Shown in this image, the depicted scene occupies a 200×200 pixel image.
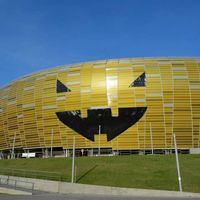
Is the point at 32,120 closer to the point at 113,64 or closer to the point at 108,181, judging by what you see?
the point at 113,64

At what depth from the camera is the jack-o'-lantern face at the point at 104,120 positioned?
53.9 meters

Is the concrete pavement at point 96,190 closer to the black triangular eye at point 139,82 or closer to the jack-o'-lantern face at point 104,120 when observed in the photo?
the jack-o'-lantern face at point 104,120

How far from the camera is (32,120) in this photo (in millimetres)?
59219

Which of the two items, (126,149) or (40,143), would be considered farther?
(40,143)

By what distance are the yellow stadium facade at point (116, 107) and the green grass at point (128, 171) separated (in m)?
15.6

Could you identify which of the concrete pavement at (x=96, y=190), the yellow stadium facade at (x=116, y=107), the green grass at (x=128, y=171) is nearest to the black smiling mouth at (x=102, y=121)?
the yellow stadium facade at (x=116, y=107)

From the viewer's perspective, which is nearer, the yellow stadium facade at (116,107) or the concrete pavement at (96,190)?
Answer: the concrete pavement at (96,190)

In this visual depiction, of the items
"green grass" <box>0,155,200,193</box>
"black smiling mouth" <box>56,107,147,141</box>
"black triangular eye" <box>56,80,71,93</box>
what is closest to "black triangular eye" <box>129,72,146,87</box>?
"black smiling mouth" <box>56,107,147,141</box>

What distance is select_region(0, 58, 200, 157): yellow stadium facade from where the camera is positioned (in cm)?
5341

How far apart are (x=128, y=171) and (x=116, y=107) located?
82.5 ft

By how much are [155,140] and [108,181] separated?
1104 inches

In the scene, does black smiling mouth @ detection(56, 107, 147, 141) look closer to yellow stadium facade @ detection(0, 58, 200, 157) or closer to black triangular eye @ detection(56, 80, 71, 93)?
yellow stadium facade @ detection(0, 58, 200, 157)

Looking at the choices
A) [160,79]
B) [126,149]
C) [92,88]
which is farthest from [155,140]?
[92,88]

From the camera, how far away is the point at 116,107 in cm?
5441
